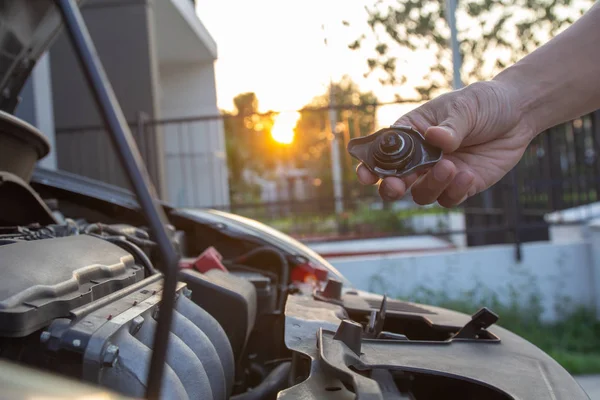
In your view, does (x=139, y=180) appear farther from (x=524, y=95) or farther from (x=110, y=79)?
(x=110, y=79)

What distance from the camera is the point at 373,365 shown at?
115 centimetres

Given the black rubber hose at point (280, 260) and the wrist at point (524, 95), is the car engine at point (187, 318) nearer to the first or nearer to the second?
the black rubber hose at point (280, 260)

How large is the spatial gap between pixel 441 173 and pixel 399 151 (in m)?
0.22

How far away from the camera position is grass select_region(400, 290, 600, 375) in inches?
179

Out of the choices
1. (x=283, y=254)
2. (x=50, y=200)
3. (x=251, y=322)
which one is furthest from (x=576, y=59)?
(x=50, y=200)

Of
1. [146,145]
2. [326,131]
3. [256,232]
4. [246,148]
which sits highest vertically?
[246,148]

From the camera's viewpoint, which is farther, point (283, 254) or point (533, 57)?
point (283, 254)

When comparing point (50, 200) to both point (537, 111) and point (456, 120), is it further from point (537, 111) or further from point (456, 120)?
point (537, 111)

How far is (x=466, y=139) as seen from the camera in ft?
5.60

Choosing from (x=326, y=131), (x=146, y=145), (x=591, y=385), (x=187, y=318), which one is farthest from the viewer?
(x=326, y=131)

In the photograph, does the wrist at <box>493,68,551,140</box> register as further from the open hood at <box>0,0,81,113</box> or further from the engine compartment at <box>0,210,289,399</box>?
the open hood at <box>0,0,81,113</box>

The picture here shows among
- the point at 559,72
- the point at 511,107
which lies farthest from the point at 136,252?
the point at 559,72

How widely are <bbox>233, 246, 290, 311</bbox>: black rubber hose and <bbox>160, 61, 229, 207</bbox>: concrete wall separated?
22.3 feet

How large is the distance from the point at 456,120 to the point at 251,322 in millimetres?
812
